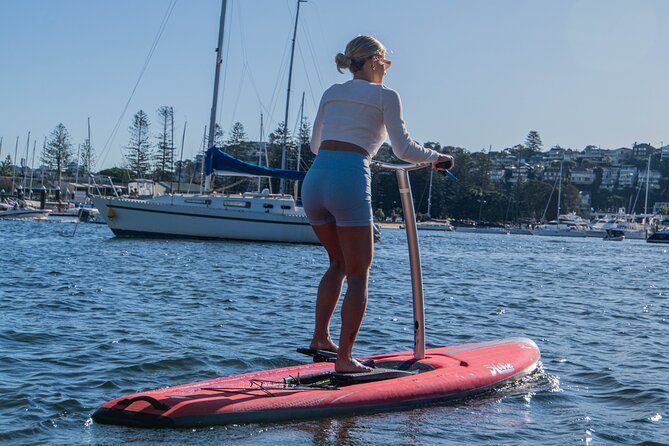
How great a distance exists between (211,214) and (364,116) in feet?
87.2

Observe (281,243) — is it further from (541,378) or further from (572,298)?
(541,378)

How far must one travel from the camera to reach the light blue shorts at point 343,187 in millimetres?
4906

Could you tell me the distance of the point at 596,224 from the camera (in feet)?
305

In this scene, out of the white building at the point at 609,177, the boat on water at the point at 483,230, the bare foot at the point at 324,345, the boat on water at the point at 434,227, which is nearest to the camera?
the bare foot at the point at 324,345

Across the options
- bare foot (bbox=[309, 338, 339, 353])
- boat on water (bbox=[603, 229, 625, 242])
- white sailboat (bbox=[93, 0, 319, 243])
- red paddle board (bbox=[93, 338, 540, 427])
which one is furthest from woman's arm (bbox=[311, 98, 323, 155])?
boat on water (bbox=[603, 229, 625, 242])

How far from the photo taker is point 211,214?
1227 inches

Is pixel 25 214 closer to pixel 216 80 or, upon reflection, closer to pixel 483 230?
pixel 216 80

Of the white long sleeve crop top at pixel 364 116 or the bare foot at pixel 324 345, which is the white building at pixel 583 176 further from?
the white long sleeve crop top at pixel 364 116

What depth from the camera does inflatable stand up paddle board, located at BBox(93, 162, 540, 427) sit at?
4.46m

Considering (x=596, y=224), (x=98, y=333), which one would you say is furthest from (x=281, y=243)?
(x=596, y=224)

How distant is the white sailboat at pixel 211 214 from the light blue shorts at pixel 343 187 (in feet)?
80.0

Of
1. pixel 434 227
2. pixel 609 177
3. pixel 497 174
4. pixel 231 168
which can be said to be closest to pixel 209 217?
pixel 231 168

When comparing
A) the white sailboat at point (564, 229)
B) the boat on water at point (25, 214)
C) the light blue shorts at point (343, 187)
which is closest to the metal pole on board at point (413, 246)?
the light blue shorts at point (343, 187)

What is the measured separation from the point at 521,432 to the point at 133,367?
280 centimetres
